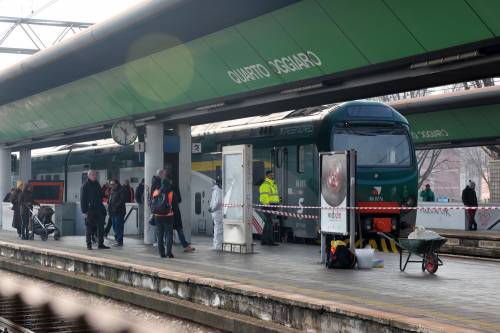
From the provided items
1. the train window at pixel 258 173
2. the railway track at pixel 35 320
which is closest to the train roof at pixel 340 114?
the train window at pixel 258 173

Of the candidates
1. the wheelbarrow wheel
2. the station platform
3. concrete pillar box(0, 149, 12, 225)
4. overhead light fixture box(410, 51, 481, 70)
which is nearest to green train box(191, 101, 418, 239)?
the station platform

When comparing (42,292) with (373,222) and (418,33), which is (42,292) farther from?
(418,33)

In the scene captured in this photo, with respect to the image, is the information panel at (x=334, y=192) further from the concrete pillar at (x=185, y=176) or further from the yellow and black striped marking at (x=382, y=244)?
the concrete pillar at (x=185, y=176)

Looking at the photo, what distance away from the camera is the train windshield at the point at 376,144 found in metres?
19.1

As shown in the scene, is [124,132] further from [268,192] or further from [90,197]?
[268,192]

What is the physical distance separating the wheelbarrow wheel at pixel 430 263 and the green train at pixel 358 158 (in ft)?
13.7

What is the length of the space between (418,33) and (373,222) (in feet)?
23.0

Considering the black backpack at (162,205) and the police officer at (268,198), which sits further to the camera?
the police officer at (268,198)

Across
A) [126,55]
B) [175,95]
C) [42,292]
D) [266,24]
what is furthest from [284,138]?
[42,292]

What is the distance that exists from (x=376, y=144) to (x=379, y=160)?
0.40 meters

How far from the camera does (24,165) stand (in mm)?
34562

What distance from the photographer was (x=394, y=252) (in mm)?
18641

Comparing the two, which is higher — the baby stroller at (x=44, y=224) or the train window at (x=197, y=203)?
the train window at (x=197, y=203)

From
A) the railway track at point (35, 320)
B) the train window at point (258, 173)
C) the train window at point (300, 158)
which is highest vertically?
the train window at point (300, 158)
